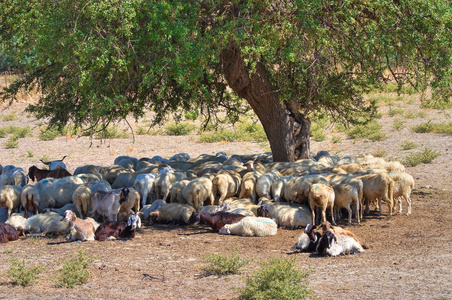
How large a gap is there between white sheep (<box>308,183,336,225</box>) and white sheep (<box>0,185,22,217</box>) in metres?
6.17

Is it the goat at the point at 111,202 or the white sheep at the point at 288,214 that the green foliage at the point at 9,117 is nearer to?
the goat at the point at 111,202

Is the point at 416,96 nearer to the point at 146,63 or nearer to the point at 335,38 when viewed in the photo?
the point at 335,38

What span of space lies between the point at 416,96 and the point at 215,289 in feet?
111

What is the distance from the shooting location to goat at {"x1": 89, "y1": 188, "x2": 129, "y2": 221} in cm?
1068

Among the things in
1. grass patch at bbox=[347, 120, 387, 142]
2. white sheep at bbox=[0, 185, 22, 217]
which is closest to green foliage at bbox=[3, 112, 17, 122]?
grass patch at bbox=[347, 120, 387, 142]

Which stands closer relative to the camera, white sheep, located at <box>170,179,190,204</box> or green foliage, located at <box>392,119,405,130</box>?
white sheep, located at <box>170,179,190,204</box>

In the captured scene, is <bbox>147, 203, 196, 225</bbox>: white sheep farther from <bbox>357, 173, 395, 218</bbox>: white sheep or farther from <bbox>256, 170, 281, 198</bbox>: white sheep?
<bbox>357, 173, 395, 218</bbox>: white sheep

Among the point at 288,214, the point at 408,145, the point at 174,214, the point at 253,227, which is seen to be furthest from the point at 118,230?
the point at 408,145

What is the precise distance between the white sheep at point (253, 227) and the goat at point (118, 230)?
5.55 feet

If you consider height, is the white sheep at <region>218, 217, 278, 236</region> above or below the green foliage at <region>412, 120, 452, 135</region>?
below

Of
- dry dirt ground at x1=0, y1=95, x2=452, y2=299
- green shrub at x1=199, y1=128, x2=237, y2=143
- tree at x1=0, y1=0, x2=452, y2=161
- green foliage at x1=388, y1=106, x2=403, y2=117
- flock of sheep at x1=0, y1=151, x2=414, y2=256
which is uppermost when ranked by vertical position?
tree at x1=0, y1=0, x2=452, y2=161

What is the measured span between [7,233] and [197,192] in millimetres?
3814

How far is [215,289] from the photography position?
6.59 m

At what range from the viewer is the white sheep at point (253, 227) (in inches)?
380
